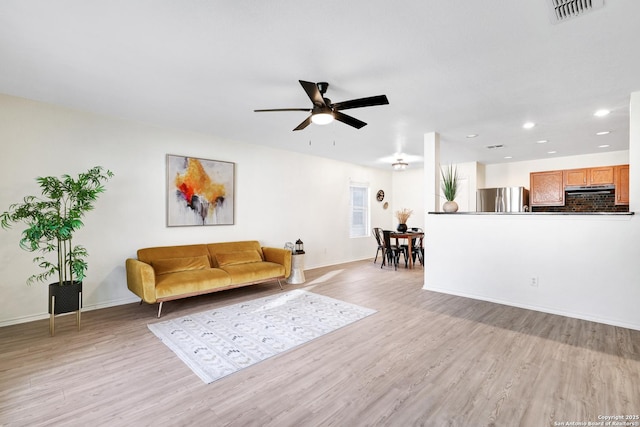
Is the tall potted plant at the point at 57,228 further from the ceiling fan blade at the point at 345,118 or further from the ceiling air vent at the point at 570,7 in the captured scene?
the ceiling air vent at the point at 570,7

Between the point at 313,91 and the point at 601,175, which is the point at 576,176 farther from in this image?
the point at 313,91

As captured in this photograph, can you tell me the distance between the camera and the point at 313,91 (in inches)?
101

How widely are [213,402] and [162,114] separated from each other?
3470mm

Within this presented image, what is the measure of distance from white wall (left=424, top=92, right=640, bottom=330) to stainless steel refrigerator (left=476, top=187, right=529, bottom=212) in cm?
278

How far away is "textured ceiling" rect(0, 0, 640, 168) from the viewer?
1.94 meters

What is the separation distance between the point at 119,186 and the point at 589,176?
27.8 feet

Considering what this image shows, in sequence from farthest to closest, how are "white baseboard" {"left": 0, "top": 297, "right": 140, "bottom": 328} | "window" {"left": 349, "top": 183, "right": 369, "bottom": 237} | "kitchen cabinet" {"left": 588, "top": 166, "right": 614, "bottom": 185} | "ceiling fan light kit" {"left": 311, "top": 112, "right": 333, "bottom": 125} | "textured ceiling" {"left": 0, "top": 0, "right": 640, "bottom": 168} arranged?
"window" {"left": 349, "top": 183, "right": 369, "bottom": 237} < "kitchen cabinet" {"left": 588, "top": 166, "right": 614, "bottom": 185} < "white baseboard" {"left": 0, "top": 297, "right": 140, "bottom": 328} < "ceiling fan light kit" {"left": 311, "top": 112, "right": 333, "bottom": 125} < "textured ceiling" {"left": 0, "top": 0, "right": 640, "bottom": 168}

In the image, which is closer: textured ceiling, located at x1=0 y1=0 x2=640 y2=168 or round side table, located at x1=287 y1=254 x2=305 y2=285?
textured ceiling, located at x1=0 y1=0 x2=640 y2=168

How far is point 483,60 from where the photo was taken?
2535 mm

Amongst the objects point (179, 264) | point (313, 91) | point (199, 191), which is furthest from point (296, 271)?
point (313, 91)

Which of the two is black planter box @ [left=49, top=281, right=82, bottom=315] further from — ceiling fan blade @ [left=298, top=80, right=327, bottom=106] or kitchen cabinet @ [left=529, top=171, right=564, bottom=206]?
kitchen cabinet @ [left=529, top=171, right=564, bottom=206]

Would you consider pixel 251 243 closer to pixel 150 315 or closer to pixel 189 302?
pixel 189 302

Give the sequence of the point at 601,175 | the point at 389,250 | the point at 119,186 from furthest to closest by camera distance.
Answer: the point at 389,250, the point at 601,175, the point at 119,186

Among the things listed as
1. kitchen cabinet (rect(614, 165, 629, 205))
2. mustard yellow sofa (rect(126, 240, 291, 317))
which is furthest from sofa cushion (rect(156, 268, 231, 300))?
kitchen cabinet (rect(614, 165, 629, 205))
